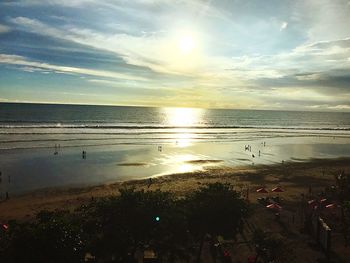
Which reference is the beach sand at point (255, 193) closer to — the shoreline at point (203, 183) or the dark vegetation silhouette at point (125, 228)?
the shoreline at point (203, 183)

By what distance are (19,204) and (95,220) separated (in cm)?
1856

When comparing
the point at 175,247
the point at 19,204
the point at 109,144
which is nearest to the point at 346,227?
the point at 175,247

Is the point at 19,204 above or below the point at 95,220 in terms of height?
below

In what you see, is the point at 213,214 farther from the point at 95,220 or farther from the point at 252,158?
the point at 252,158

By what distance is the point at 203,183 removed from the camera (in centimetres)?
4031

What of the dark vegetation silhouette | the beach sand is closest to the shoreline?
the beach sand

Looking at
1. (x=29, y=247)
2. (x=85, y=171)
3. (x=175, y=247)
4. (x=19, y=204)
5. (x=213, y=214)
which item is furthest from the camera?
(x=85, y=171)

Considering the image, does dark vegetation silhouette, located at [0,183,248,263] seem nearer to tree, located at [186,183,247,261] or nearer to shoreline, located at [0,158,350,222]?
tree, located at [186,183,247,261]

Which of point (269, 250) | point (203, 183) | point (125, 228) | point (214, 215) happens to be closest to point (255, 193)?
point (203, 183)

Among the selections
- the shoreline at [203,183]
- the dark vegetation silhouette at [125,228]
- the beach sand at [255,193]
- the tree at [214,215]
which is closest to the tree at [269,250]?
the beach sand at [255,193]

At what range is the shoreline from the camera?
31.8 metres

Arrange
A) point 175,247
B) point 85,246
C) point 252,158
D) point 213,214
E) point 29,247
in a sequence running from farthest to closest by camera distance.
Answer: point 252,158, point 213,214, point 175,247, point 85,246, point 29,247

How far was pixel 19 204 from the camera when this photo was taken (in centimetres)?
3198

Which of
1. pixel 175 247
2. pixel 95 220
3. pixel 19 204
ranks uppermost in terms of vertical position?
pixel 95 220
